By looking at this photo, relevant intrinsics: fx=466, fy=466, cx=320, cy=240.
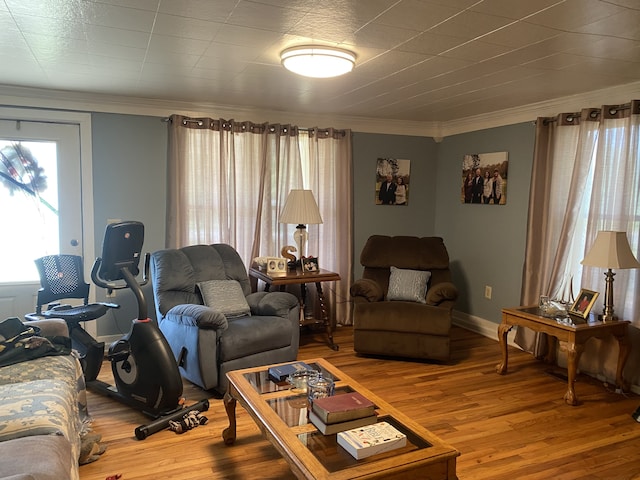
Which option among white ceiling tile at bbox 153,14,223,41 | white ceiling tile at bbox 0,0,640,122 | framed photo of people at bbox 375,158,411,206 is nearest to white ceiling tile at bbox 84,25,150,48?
white ceiling tile at bbox 0,0,640,122

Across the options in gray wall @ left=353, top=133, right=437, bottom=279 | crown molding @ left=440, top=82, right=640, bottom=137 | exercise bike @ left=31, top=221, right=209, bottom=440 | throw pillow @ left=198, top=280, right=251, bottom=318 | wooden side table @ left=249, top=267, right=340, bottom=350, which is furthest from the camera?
gray wall @ left=353, top=133, right=437, bottom=279

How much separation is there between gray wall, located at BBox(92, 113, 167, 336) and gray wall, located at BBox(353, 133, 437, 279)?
1949 millimetres

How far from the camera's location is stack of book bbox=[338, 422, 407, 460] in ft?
5.54

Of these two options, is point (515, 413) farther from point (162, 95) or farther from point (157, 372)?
point (162, 95)

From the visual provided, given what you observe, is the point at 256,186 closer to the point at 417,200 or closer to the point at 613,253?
the point at 417,200

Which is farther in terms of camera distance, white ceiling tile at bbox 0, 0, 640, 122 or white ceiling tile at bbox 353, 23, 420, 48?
white ceiling tile at bbox 353, 23, 420, 48

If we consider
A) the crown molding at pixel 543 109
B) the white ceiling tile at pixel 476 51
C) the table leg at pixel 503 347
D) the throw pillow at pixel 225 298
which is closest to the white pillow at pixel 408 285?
the table leg at pixel 503 347

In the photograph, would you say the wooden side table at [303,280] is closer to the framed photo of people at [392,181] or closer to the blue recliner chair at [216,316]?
the blue recliner chair at [216,316]

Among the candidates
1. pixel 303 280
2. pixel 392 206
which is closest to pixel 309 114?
pixel 392 206

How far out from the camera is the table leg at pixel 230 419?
246 cm

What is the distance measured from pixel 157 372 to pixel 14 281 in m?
1.90

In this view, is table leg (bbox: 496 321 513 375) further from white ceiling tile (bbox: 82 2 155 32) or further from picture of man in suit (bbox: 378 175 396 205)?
white ceiling tile (bbox: 82 2 155 32)

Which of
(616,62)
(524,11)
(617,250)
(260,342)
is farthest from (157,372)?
(616,62)

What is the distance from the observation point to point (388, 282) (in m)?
4.36
